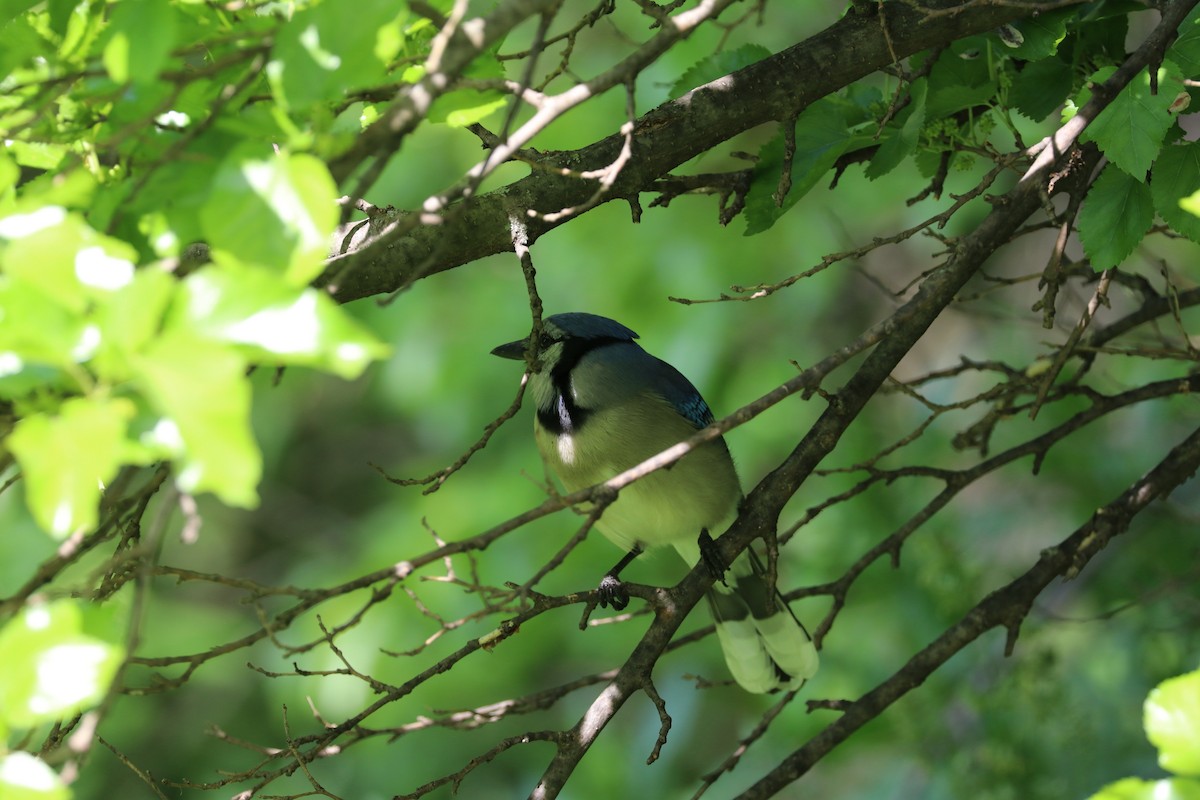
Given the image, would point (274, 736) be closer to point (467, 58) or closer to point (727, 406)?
point (727, 406)

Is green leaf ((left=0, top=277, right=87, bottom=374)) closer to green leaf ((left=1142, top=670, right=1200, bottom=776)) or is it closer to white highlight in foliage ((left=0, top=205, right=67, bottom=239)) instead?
white highlight in foliage ((left=0, top=205, right=67, bottom=239))

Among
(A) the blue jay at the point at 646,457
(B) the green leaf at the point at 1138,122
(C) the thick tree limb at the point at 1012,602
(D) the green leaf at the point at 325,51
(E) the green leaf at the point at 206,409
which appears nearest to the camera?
(E) the green leaf at the point at 206,409

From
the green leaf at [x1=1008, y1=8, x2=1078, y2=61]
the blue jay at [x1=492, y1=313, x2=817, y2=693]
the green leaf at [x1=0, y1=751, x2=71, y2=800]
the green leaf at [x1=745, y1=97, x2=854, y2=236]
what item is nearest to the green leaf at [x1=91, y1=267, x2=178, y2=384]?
the green leaf at [x1=0, y1=751, x2=71, y2=800]

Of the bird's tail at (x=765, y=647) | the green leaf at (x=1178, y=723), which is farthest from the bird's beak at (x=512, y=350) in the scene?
the green leaf at (x=1178, y=723)

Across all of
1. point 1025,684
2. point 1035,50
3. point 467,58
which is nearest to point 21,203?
point 467,58

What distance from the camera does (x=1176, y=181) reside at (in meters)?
1.82

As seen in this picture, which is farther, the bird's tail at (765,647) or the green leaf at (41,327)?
the bird's tail at (765,647)

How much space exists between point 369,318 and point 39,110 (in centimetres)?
360

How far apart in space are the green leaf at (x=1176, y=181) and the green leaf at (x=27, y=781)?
1664mm

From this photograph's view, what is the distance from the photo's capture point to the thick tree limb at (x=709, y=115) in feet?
6.44

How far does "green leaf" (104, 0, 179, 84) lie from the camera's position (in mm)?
1062

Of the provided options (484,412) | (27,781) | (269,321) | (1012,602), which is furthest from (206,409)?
(484,412)

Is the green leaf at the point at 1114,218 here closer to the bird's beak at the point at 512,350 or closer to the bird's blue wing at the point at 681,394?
the bird's blue wing at the point at 681,394

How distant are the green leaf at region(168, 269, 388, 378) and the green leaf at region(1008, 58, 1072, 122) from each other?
1.49m
